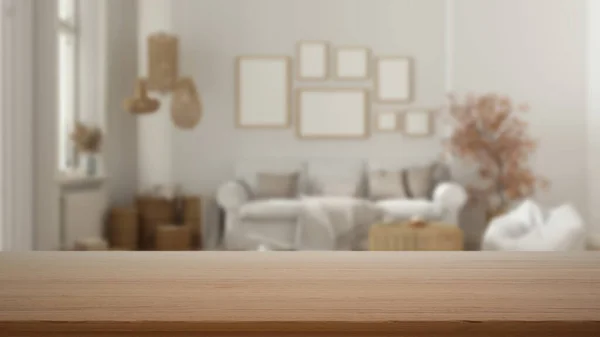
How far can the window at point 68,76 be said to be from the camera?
20.7 feet

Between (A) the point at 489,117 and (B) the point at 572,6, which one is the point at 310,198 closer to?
(A) the point at 489,117

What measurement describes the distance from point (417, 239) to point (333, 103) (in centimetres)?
300

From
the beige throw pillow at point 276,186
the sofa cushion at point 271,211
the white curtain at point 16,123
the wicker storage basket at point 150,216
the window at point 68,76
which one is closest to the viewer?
the white curtain at point 16,123

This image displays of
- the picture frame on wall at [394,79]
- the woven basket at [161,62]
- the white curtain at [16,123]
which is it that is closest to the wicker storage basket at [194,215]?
the woven basket at [161,62]

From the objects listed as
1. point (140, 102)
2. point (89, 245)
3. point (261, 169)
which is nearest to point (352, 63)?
point (261, 169)

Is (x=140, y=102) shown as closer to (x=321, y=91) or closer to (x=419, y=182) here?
(x=321, y=91)

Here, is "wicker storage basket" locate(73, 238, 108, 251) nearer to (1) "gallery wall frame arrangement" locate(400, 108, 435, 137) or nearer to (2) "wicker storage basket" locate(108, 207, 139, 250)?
(2) "wicker storage basket" locate(108, 207, 139, 250)

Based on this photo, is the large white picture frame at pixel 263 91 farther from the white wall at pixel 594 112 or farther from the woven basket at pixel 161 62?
the white wall at pixel 594 112

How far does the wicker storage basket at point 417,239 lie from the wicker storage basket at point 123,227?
9.23 feet

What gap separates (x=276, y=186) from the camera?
648 cm

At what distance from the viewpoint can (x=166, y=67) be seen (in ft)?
22.6

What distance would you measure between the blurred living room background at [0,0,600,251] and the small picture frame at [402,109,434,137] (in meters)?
0.02

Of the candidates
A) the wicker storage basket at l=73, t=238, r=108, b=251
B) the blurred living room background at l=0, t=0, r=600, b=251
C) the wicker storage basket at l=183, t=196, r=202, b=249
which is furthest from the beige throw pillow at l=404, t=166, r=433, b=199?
the wicker storage basket at l=73, t=238, r=108, b=251

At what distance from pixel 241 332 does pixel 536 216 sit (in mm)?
4142
